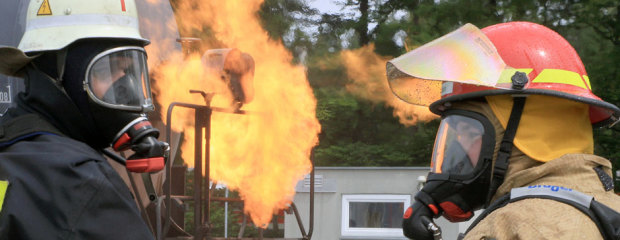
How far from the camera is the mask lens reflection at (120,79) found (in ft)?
8.05

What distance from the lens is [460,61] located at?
2.64m

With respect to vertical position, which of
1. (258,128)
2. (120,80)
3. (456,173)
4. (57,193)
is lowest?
(258,128)

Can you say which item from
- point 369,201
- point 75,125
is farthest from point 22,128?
point 369,201

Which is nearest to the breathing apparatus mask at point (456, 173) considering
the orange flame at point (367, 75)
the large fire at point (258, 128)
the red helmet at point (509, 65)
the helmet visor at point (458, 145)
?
the helmet visor at point (458, 145)

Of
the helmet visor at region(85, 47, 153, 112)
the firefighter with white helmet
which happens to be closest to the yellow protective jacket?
the firefighter with white helmet

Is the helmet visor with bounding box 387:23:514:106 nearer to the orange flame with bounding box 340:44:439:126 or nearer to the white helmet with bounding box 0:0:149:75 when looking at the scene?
the white helmet with bounding box 0:0:149:75

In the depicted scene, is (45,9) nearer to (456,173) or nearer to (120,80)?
(120,80)

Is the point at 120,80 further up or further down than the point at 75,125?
further up

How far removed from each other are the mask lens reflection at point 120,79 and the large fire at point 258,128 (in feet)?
8.39

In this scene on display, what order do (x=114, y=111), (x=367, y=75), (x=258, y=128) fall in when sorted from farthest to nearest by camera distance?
(x=367, y=75)
(x=258, y=128)
(x=114, y=111)

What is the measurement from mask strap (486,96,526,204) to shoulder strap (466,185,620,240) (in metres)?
0.14

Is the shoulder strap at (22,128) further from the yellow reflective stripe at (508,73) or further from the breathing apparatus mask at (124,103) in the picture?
the yellow reflective stripe at (508,73)

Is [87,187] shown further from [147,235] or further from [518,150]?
[518,150]

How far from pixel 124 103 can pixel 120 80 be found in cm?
10
